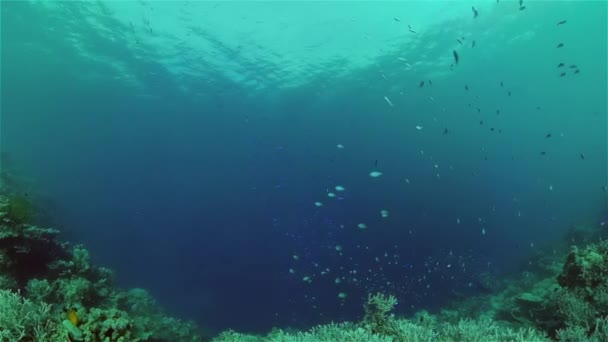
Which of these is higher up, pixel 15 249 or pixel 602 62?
pixel 602 62

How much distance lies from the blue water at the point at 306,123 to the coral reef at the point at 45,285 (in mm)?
9356

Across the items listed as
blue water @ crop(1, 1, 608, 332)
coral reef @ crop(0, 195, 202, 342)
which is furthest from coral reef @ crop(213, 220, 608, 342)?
blue water @ crop(1, 1, 608, 332)

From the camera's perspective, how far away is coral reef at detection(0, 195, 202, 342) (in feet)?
16.6

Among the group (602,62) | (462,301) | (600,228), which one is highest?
(602,62)

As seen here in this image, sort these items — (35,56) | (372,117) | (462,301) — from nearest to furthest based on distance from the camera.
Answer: (462,301)
(35,56)
(372,117)

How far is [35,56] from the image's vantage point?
36656 mm

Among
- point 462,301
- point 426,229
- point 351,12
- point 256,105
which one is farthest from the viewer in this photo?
point 426,229

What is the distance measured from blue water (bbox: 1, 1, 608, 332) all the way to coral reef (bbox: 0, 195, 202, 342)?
9.36m

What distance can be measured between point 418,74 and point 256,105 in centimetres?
1952

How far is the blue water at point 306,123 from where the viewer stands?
1146 inches

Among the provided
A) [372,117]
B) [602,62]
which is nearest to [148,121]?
[372,117]

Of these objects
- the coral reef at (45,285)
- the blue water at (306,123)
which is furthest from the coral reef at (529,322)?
the blue water at (306,123)

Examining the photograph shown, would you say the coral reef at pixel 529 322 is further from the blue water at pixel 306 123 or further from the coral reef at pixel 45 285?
the blue water at pixel 306 123

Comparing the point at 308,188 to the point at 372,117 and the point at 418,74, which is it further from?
the point at 418,74
